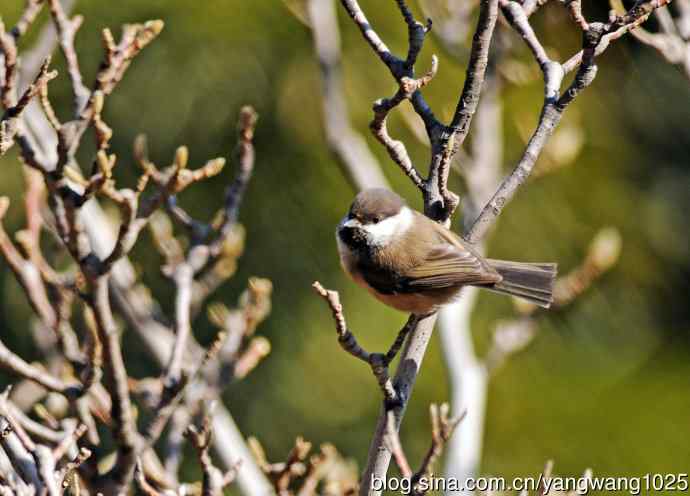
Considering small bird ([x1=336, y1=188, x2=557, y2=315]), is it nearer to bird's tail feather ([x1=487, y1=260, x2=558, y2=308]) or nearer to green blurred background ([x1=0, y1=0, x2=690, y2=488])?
bird's tail feather ([x1=487, y1=260, x2=558, y2=308])

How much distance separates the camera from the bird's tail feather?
2.69 m

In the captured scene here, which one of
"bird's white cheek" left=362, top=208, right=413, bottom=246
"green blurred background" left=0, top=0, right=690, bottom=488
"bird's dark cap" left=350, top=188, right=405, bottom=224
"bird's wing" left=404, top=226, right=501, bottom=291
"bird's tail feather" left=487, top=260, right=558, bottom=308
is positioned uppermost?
"bird's dark cap" left=350, top=188, right=405, bottom=224

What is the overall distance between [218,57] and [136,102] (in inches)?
16.3

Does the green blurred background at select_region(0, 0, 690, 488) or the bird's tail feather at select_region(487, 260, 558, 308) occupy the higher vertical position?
the bird's tail feather at select_region(487, 260, 558, 308)

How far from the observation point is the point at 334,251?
163 inches

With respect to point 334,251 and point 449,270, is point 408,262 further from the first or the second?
point 334,251

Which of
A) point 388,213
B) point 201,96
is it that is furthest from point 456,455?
point 201,96

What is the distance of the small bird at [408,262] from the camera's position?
2.63 m

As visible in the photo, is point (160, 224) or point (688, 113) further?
point (688, 113)

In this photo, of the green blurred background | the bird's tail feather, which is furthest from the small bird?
the green blurred background

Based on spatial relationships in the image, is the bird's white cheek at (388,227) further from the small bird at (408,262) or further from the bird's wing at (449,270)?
the bird's wing at (449,270)

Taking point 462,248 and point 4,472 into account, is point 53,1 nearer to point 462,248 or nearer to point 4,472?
point 4,472

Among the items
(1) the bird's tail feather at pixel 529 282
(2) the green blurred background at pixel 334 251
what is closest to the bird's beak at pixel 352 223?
(1) the bird's tail feather at pixel 529 282

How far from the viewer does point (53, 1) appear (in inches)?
80.9
